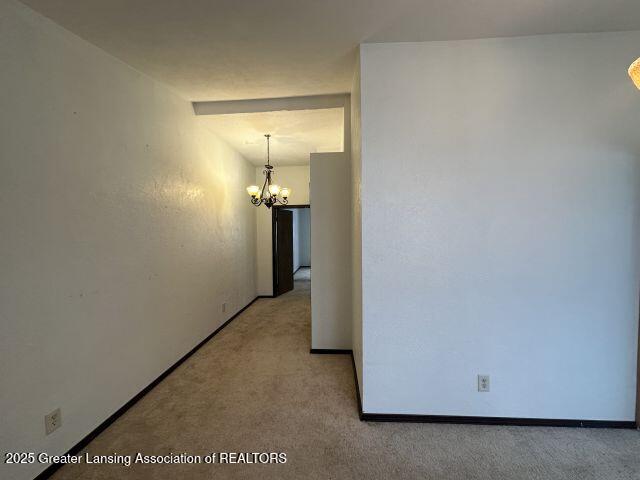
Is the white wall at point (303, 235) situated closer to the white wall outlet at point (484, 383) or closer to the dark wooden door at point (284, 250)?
the dark wooden door at point (284, 250)

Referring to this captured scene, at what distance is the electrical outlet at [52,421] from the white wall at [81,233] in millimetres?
31

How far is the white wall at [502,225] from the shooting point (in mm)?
1967

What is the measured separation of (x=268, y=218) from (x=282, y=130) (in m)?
2.46

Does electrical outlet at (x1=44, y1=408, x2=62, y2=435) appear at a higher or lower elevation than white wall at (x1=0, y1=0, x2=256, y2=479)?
lower

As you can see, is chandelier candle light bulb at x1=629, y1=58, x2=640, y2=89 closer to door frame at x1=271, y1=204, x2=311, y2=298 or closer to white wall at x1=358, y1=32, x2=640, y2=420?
white wall at x1=358, y1=32, x2=640, y2=420

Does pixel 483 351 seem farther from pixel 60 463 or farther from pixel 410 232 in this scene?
pixel 60 463

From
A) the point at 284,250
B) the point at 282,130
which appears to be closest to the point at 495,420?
the point at 282,130

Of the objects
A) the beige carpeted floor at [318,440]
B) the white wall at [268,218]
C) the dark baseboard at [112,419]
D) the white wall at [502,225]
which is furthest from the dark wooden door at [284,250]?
the white wall at [502,225]

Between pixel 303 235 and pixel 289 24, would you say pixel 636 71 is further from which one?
pixel 303 235

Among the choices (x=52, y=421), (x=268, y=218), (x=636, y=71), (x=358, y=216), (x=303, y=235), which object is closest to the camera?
(x=636, y=71)

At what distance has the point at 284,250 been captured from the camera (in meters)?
6.51

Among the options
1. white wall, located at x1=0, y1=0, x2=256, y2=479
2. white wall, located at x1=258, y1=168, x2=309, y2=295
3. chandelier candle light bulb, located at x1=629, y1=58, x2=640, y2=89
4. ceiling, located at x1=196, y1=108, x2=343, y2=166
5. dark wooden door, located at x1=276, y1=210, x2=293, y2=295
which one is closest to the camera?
chandelier candle light bulb, located at x1=629, y1=58, x2=640, y2=89

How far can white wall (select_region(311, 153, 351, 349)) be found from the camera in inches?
126

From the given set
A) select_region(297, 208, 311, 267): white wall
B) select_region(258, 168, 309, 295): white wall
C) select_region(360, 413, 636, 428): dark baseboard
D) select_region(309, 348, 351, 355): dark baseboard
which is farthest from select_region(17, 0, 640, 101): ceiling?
select_region(297, 208, 311, 267): white wall
